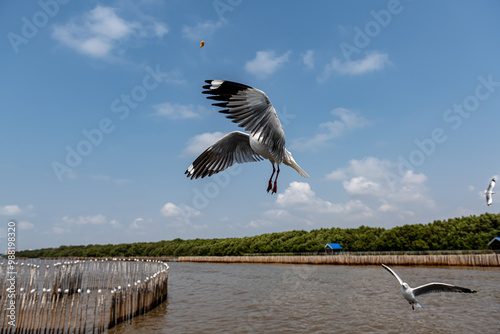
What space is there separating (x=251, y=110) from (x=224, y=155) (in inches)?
75.8

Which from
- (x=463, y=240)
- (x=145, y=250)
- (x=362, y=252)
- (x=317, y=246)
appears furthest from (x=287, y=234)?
(x=145, y=250)

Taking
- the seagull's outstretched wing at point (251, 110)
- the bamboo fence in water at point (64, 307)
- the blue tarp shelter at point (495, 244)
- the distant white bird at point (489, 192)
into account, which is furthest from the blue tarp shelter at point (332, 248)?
the seagull's outstretched wing at point (251, 110)

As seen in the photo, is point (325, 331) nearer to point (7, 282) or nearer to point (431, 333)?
point (431, 333)

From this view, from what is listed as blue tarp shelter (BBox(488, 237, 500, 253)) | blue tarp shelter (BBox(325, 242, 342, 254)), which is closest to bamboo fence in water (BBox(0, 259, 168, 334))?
blue tarp shelter (BBox(488, 237, 500, 253))

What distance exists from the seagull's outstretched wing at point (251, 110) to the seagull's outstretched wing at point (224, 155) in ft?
5.13

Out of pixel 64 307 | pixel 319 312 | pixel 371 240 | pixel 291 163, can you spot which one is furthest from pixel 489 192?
pixel 371 240

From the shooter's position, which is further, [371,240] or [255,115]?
[371,240]

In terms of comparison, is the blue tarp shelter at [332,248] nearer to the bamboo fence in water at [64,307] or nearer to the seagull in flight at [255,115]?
the bamboo fence in water at [64,307]

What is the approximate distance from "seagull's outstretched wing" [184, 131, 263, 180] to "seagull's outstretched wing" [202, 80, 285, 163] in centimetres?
156

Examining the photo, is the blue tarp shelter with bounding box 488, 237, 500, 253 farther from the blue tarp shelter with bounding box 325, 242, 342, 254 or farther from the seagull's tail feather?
the seagull's tail feather

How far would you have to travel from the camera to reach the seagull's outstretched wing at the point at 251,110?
384 cm

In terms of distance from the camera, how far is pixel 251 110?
397 cm

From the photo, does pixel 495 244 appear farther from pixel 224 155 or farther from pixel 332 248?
pixel 224 155

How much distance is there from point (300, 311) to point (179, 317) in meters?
4.60
